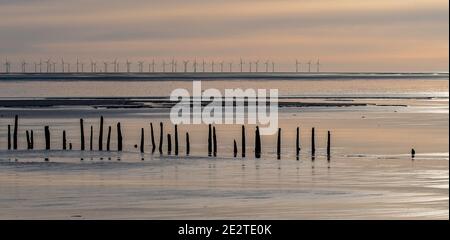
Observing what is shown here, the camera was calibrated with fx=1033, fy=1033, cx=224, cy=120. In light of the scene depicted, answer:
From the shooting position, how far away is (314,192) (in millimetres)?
32812

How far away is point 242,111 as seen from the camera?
93938mm

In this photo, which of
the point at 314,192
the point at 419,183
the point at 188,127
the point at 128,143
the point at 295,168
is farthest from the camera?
the point at 188,127

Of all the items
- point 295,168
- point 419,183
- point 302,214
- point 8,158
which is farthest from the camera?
point 8,158

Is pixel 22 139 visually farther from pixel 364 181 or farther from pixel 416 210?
pixel 416 210

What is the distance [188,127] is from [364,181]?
114ft

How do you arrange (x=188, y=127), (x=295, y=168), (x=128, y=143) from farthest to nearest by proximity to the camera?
(x=188, y=127)
(x=128, y=143)
(x=295, y=168)

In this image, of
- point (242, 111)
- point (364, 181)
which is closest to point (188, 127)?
point (242, 111)

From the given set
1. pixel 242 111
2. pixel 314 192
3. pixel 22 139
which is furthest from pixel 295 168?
pixel 242 111

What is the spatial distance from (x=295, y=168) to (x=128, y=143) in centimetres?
1584
